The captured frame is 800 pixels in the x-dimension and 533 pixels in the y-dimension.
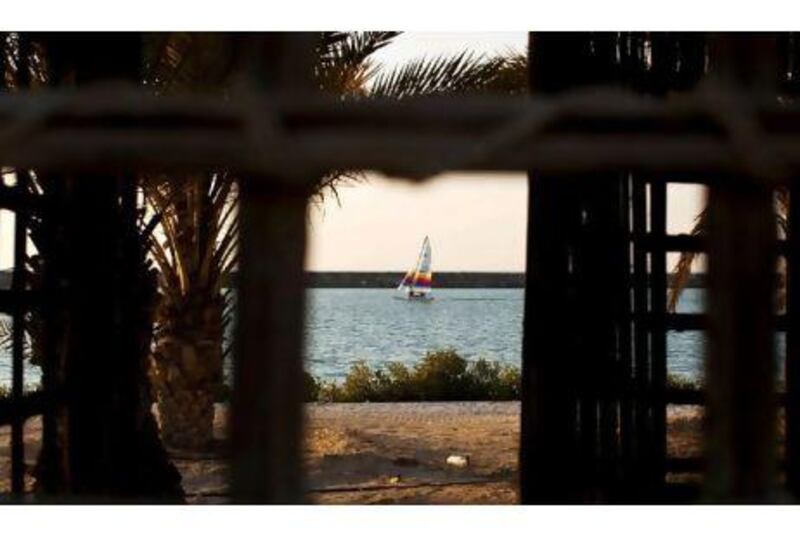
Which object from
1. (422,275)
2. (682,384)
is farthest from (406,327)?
(682,384)

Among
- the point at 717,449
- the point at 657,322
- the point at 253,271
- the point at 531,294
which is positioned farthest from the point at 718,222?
the point at 531,294

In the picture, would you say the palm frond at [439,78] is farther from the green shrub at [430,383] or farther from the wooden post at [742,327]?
the green shrub at [430,383]

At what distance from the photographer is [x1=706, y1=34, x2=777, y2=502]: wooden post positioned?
0.71 meters

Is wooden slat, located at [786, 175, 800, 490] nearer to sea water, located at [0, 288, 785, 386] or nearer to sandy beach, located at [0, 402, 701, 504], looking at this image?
sandy beach, located at [0, 402, 701, 504]

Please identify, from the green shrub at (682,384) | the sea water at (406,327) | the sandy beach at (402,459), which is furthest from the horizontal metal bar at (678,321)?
the sea water at (406,327)

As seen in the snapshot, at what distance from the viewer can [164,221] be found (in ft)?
24.8

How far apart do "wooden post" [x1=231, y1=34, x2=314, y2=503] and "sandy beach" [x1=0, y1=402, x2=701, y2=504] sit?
4.65m

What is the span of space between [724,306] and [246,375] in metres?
0.32

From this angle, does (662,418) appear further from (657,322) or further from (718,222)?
(718,222)

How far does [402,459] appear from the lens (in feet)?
25.8

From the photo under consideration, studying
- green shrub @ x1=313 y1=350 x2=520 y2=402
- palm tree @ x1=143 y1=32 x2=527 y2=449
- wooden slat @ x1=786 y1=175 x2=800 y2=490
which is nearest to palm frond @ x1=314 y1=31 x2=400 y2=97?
palm tree @ x1=143 y1=32 x2=527 y2=449

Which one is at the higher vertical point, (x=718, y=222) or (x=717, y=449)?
(x=718, y=222)

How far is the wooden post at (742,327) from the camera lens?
2.32ft

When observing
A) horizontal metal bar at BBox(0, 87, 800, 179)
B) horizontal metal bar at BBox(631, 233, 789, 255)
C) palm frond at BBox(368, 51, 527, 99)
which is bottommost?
horizontal metal bar at BBox(0, 87, 800, 179)
